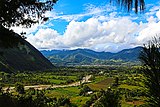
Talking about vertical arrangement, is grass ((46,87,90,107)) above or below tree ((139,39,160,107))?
below

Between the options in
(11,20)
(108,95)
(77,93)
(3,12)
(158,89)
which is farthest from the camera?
(77,93)

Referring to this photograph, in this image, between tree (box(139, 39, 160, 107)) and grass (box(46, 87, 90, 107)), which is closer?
tree (box(139, 39, 160, 107))

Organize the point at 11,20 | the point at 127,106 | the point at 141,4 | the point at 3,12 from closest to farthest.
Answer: the point at 141,4 < the point at 3,12 < the point at 11,20 < the point at 127,106

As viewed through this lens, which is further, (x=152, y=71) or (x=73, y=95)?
(x=73, y=95)

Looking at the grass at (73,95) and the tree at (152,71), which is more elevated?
the tree at (152,71)

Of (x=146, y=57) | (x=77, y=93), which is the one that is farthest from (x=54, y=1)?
(x=77, y=93)

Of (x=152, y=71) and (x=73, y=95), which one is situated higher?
(x=152, y=71)

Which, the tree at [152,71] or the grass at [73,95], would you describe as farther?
the grass at [73,95]

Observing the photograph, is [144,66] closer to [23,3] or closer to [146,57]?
[146,57]
